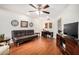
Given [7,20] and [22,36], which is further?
[22,36]

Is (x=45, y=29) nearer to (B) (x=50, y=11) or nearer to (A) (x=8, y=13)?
(B) (x=50, y=11)

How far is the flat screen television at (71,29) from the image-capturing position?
2504 mm

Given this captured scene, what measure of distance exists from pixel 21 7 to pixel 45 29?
72cm

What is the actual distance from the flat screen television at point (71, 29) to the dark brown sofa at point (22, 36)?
2.32ft

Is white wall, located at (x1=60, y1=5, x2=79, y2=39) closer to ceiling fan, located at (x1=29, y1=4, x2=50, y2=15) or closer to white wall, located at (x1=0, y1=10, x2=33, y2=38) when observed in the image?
ceiling fan, located at (x1=29, y1=4, x2=50, y2=15)

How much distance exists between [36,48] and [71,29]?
0.87 metres

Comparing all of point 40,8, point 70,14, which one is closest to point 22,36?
point 40,8

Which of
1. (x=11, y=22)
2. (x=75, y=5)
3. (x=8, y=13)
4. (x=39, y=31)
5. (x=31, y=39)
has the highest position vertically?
(x=75, y=5)

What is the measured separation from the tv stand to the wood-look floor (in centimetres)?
13

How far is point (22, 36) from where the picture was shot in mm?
2641

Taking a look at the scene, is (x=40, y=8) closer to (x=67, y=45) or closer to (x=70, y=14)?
(x=70, y=14)
